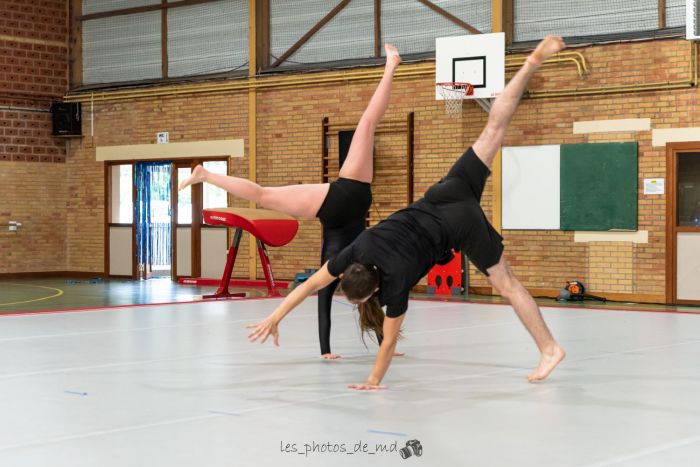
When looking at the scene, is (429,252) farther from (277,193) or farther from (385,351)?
(277,193)

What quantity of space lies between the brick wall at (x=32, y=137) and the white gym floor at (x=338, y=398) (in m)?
9.42

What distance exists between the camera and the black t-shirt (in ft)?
19.0

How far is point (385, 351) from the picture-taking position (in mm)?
5941

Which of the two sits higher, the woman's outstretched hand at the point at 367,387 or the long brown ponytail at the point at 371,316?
the long brown ponytail at the point at 371,316

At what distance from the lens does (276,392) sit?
6020mm

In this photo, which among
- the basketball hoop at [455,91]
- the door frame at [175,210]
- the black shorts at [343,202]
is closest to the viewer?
the black shorts at [343,202]

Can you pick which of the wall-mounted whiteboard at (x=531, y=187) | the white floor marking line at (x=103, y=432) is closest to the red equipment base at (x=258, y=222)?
the wall-mounted whiteboard at (x=531, y=187)

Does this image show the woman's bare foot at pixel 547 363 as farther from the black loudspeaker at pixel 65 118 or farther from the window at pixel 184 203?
the black loudspeaker at pixel 65 118

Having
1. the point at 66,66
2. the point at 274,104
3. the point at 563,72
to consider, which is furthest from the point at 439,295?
the point at 66,66

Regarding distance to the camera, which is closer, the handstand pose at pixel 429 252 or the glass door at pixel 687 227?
the handstand pose at pixel 429 252

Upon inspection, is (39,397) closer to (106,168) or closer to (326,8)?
(326,8)

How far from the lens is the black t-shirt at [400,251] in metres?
5.80

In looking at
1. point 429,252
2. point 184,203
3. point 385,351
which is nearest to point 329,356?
point 385,351

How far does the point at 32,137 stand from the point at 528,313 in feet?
48.5
